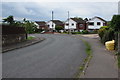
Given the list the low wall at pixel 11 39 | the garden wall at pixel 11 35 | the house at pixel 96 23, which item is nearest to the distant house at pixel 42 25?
the house at pixel 96 23

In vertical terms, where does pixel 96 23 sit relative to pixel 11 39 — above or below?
above

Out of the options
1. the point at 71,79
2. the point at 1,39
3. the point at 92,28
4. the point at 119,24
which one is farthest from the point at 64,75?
the point at 92,28

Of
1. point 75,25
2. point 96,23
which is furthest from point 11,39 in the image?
point 75,25

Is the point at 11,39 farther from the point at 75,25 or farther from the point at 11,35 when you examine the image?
the point at 75,25

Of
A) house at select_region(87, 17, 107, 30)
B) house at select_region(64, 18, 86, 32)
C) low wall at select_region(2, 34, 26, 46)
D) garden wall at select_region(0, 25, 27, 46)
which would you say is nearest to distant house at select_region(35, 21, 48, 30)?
→ house at select_region(64, 18, 86, 32)

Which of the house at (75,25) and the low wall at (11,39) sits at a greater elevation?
the house at (75,25)

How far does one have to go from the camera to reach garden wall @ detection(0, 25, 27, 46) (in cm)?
1677

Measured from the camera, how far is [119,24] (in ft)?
59.8

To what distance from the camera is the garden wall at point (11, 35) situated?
16.8 meters

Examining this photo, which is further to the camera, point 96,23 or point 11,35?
point 96,23

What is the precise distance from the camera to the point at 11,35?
18.2m

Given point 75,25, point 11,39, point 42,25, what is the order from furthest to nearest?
point 42,25
point 75,25
point 11,39

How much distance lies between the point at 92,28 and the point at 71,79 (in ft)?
202

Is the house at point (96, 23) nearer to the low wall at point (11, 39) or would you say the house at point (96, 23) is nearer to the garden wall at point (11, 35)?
the garden wall at point (11, 35)
